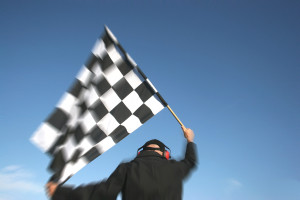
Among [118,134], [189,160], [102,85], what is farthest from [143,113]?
[189,160]

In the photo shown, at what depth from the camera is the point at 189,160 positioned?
3016 mm

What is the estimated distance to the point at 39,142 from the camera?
3188 mm

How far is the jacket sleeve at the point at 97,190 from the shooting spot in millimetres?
2686

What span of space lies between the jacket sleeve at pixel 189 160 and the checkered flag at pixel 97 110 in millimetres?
1131

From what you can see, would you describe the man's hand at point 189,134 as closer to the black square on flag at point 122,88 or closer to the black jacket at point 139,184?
the black jacket at point 139,184

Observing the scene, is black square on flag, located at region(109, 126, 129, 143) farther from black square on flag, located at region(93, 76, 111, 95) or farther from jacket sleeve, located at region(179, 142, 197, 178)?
jacket sleeve, located at region(179, 142, 197, 178)

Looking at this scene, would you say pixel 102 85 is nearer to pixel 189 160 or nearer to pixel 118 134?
pixel 118 134

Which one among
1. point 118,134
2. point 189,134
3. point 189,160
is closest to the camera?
point 189,160

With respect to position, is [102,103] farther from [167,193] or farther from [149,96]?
[167,193]

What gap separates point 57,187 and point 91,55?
2354 millimetres

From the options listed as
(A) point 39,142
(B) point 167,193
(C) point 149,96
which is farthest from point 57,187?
(C) point 149,96

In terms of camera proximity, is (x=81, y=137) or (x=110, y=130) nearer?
(x=81, y=137)

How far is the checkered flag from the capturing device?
3318 mm

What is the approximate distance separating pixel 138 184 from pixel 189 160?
80 cm
